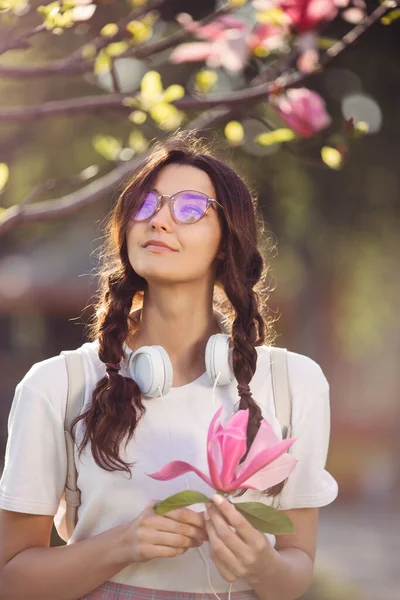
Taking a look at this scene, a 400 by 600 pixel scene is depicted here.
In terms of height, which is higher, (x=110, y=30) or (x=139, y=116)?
(x=110, y=30)

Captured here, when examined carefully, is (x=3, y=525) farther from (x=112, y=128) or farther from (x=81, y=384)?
(x=112, y=128)

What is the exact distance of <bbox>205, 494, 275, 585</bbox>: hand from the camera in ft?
6.88

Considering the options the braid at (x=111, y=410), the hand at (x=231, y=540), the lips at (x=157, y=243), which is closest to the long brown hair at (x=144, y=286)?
the braid at (x=111, y=410)

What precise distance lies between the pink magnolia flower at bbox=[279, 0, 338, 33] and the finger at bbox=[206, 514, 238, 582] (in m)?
1.34

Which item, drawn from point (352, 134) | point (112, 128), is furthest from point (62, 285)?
point (352, 134)

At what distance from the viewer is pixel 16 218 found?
259 cm

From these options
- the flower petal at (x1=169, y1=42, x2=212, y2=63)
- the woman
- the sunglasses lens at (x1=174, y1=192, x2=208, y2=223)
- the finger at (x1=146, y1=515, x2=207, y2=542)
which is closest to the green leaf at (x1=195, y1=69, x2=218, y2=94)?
the flower petal at (x1=169, y1=42, x2=212, y2=63)

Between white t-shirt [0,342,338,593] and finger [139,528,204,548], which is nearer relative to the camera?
finger [139,528,204,548]

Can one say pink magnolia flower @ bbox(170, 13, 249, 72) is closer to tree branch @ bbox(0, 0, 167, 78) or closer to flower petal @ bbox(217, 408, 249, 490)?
tree branch @ bbox(0, 0, 167, 78)

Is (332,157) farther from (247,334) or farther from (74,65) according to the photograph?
(74,65)

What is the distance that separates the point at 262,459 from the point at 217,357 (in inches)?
19.1

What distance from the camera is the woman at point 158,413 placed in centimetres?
241

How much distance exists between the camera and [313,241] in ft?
37.5

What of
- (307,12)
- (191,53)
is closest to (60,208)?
(191,53)
